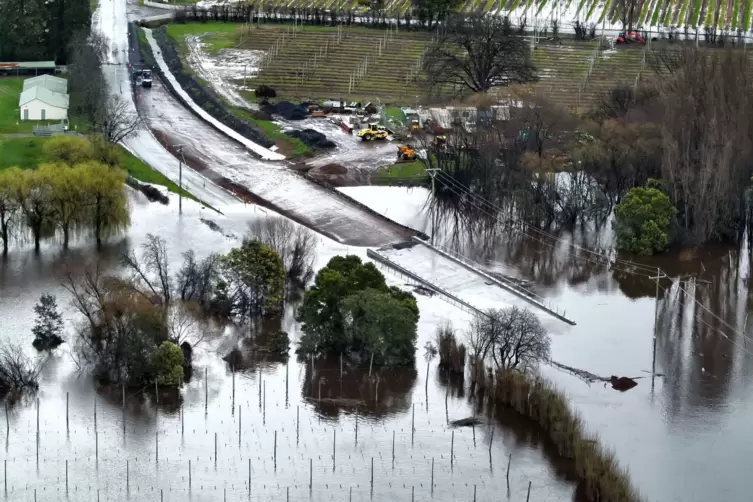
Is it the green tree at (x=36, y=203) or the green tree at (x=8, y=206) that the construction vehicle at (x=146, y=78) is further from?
the green tree at (x=8, y=206)

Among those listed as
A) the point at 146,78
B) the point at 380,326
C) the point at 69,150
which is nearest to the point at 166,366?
the point at 380,326

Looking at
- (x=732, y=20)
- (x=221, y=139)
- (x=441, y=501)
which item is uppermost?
(x=732, y=20)

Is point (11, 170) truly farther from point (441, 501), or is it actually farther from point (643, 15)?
point (643, 15)

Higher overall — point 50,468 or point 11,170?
point 11,170

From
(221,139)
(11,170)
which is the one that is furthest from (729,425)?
(221,139)

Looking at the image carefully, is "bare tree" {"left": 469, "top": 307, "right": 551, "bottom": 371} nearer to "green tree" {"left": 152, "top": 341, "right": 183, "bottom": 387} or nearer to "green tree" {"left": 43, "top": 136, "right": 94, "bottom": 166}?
"green tree" {"left": 152, "top": 341, "right": 183, "bottom": 387}

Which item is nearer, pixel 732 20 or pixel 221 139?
pixel 221 139
